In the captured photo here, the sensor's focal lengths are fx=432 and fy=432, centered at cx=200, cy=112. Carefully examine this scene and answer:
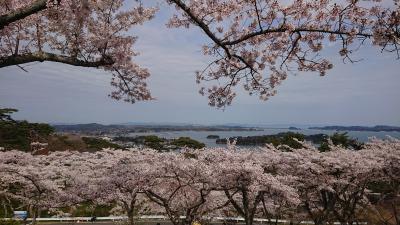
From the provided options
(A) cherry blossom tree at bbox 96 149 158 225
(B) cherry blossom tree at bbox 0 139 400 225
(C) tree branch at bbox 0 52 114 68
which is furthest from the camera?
(A) cherry blossom tree at bbox 96 149 158 225

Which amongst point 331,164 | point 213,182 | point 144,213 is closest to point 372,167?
point 331,164

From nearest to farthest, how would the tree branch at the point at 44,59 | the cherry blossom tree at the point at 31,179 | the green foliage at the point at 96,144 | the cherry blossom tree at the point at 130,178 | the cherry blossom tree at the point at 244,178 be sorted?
1. the tree branch at the point at 44,59
2. the cherry blossom tree at the point at 244,178
3. the cherry blossom tree at the point at 130,178
4. the cherry blossom tree at the point at 31,179
5. the green foliage at the point at 96,144

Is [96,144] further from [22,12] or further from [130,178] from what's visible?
[22,12]

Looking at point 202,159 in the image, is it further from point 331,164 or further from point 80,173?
point 80,173

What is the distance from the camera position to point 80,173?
20422 mm

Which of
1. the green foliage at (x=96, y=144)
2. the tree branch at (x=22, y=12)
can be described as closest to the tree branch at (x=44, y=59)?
the tree branch at (x=22, y=12)

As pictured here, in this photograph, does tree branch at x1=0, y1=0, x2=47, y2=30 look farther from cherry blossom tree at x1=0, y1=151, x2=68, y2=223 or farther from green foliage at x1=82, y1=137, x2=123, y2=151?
green foliage at x1=82, y1=137, x2=123, y2=151

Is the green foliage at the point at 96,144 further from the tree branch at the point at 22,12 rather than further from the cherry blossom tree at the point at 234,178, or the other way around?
the tree branch at the point at 22,12

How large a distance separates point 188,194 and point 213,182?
4.59m

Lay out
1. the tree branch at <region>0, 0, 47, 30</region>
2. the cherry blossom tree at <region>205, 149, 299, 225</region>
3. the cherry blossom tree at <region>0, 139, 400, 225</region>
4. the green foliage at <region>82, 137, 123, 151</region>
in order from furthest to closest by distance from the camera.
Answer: the green foliage at <region>82, 137, 123, 151</region> → the cherry blossom tree at <region>0, 139, 400, 225</region> → the cherry blossom tree at <region>205, 149, 299, 225</region> → the tree branch at <region>0, 0, 47, 30</region>

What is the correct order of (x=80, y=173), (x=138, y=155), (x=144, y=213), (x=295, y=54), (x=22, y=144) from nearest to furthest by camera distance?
(x=295, y=54) < (x=138, y=155) < (x=80, y=173) < (x=144, y=213) < (x=22, y=144)

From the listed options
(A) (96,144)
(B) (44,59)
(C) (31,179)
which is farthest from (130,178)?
(A) (96,144)

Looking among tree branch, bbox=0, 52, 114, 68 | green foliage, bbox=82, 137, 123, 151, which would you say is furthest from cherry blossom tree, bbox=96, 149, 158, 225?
green foliage, bbox=82, 137, 123, 151

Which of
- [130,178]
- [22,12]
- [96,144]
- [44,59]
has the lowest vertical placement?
[96,144]
